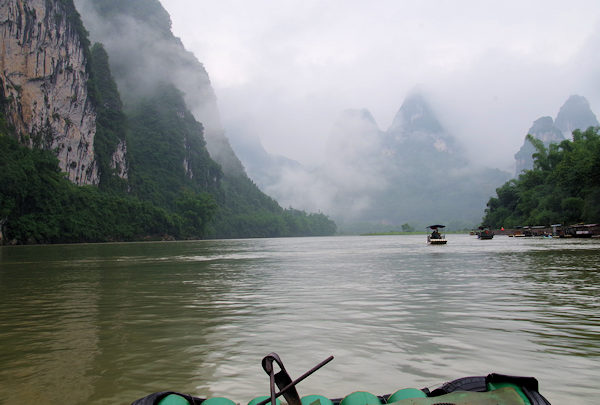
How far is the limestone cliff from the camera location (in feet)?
265

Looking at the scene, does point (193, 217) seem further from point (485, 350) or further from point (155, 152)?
point (485, 350)

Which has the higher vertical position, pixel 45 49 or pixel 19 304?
pixel 45 49

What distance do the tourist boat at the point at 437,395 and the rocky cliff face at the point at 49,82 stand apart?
9242cm

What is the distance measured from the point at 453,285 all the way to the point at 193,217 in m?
114

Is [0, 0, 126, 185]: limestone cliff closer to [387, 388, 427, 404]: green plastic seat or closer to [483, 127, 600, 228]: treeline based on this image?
[483, 127, 600, 228]: treeline

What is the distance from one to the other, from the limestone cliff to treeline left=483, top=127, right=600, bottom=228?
298ft

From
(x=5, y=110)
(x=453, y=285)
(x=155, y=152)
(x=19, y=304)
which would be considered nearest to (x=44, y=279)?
(x=19, y=304)

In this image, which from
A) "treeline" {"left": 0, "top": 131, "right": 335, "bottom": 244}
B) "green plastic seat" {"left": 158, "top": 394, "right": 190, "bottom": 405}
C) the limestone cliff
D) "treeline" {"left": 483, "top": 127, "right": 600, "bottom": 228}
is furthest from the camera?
the limestone cliff

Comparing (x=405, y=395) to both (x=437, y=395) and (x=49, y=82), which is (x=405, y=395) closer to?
(x=437, y=395)

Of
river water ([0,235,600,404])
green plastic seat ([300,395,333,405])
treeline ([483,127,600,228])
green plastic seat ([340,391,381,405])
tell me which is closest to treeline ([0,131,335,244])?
river water ([0,235,600,404])

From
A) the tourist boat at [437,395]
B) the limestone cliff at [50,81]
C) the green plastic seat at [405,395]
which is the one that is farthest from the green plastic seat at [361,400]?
the limestone cliff at [50,81]

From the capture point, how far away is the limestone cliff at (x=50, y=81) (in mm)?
80688

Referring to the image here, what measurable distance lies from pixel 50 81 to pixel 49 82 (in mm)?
545

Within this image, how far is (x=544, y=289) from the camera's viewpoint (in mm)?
11242
